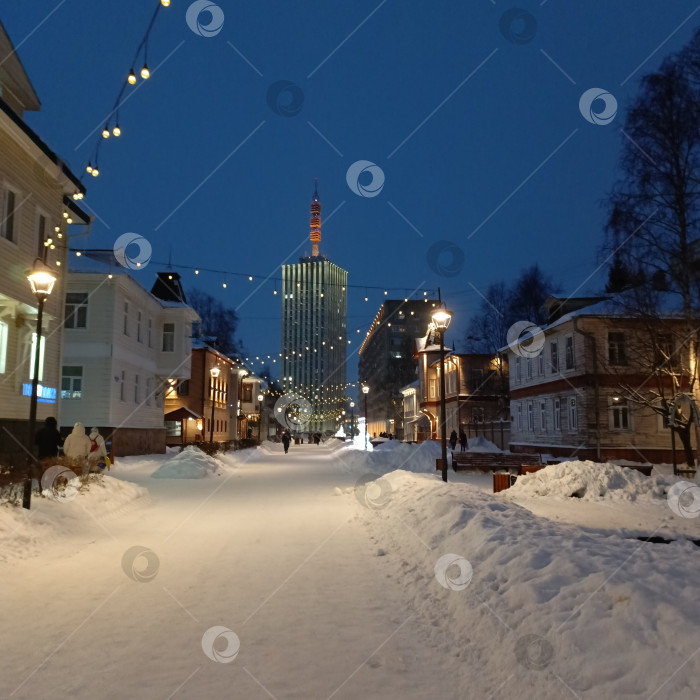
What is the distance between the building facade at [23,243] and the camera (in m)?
17.1

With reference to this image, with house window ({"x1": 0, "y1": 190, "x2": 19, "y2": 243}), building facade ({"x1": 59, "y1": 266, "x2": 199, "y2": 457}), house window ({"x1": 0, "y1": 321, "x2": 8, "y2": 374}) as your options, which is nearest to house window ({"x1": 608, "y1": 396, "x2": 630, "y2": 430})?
building facade ({"x1": 59, "y1": 266, "x2": 199, "y2": 457})

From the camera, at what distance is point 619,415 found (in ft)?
105

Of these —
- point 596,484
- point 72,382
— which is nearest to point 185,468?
point 72,382

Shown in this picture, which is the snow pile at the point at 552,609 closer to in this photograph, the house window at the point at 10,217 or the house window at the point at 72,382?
the house window at the point at 10,217

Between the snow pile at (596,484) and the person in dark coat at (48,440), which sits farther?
the snow pile at (596,484)

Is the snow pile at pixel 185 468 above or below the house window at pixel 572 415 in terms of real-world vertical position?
below

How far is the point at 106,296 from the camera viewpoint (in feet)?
96.3

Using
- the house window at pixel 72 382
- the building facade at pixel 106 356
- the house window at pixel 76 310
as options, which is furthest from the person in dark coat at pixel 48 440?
the house window at pixel 76 310

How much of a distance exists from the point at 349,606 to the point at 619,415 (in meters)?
28.9

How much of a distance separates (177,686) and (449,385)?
5713 centimetres

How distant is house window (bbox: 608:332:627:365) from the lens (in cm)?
3212

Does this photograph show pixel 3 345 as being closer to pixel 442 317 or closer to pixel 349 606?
pixel 442 317

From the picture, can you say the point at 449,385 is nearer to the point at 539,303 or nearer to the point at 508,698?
the point at 539,303

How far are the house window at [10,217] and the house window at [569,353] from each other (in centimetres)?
2657
